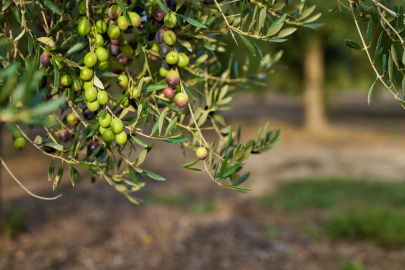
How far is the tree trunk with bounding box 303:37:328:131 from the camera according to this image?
12.6 m

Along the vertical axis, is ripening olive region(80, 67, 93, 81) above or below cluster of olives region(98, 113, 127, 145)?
above

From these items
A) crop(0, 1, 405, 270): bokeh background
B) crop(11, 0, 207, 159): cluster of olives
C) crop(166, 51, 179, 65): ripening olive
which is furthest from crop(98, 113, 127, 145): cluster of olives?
crop(0, 1, 405, 270): bokeh background

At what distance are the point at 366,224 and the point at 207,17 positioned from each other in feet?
13.3

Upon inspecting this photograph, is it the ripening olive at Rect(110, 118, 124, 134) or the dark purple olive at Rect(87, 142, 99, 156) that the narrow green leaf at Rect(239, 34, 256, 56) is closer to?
the ripening olive at Rect(110, 118, 124, 134)

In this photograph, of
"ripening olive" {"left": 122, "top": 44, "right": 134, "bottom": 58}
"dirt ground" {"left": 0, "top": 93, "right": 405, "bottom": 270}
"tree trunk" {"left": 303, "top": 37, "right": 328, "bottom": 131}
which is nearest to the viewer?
"ripening olive" {"left": 122, "top": 44, "right": 134, "bottom": 58}

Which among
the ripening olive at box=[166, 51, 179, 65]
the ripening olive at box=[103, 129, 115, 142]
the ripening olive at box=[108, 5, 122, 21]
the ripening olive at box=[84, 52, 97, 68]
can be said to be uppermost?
the ripening olive at box=[108, 5, 122, 21]

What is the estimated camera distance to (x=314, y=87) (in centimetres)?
1295

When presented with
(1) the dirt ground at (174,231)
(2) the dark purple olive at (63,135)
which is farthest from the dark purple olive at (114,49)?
(1) the dirt ground at (174,231)

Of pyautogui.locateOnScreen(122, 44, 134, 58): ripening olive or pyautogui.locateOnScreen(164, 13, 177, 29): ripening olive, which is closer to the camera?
pyautogui.locateOnScreen(164, 13, 177, 29): ripening olive

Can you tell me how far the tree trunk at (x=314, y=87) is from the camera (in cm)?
1258

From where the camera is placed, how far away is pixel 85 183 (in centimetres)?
715

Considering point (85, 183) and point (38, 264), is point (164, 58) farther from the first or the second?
point (85, 183)

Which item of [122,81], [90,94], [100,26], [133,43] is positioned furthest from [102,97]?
[133,43]

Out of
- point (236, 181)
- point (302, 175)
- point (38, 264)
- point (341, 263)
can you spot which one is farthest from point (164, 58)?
point (302, 175)
